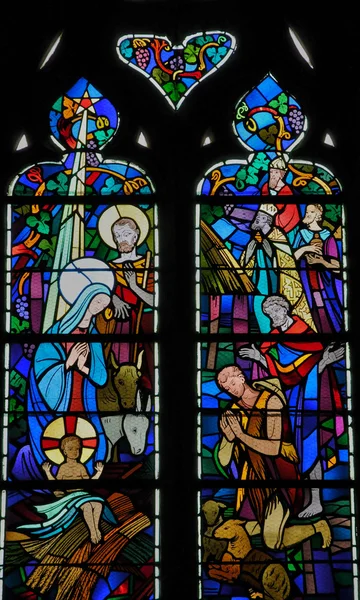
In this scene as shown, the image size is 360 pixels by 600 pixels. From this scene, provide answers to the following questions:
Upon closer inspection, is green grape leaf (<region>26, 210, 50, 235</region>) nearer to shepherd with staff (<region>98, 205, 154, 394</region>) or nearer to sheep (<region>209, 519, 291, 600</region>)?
shepherd with staff (<region>98, 205, 154, 394</region>)

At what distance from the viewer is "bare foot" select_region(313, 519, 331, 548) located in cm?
1166

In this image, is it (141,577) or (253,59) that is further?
(253,59)

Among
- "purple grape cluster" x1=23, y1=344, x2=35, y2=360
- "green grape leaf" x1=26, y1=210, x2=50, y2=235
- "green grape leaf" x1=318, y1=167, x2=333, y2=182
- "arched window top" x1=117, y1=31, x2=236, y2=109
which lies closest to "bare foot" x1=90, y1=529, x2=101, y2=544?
"purple grape cluster" x1=23, y1=344, x2=35, y2=360

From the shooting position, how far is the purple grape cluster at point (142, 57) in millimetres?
12984

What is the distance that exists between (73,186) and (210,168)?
0.93m

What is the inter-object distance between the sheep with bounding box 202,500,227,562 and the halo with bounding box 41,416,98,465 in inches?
31.9

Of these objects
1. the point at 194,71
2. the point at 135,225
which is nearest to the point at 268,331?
the point at 135,225

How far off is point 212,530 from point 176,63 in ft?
10.9

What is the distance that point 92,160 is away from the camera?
12.7m

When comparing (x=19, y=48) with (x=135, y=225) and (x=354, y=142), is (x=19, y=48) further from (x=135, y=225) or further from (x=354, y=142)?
(x=354, y=142)

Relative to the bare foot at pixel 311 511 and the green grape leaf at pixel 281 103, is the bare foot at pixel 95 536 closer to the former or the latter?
the bare foot at pixel 311 511

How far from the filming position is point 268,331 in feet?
40.0

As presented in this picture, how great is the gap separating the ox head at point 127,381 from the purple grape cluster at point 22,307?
2.05 ft

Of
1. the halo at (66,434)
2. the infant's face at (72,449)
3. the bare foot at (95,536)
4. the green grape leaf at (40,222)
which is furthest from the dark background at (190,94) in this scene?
the bare foot at (95,536)
